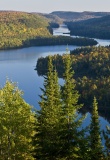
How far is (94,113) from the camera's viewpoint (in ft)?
127

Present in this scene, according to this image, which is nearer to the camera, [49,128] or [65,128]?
[65,128]

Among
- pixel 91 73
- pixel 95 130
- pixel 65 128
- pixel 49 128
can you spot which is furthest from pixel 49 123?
pixel 91 73

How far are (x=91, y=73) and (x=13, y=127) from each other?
13942 cm

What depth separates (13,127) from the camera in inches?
1227

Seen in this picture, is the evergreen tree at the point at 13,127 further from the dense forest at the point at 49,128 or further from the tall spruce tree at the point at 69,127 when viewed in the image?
the tall spruce tree at the point at 69,127

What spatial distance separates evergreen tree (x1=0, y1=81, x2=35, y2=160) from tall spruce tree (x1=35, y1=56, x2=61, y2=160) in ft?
3.57

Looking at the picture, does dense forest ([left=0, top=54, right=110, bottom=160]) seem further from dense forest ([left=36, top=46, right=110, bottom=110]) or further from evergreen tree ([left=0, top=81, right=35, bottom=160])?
dense forest ([left=36, top=46, right=110, bottom=110])

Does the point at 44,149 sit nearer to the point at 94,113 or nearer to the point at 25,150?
the point at 25,150

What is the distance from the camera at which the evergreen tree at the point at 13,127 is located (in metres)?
31.0

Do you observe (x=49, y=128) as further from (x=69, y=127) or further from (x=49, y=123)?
(x=69, y=127)

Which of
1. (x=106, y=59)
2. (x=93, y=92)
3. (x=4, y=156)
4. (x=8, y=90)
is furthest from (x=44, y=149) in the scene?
(x=106, y=59)

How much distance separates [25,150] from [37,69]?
155m

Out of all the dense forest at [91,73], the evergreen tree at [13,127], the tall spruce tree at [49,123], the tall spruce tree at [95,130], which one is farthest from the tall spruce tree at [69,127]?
the dense forest at [91,73]

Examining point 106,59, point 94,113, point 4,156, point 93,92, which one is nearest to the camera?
point 4,156
